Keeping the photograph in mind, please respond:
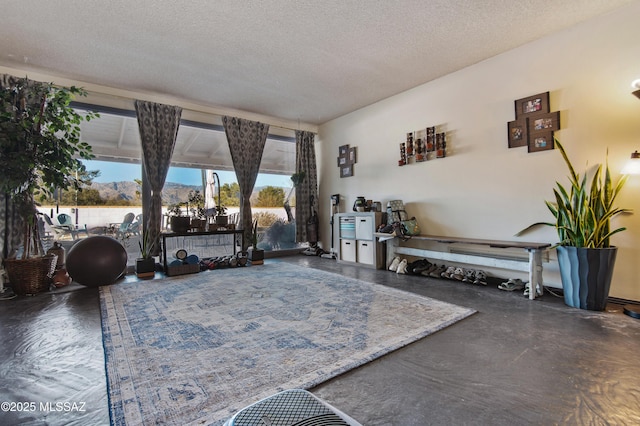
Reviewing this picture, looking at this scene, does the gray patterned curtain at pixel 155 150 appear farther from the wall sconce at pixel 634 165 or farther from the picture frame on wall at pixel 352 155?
the wall sconce at pixel 634 165

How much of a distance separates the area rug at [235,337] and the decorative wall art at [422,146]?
227 cm

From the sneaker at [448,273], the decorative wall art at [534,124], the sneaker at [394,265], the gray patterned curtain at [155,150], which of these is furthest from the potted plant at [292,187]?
the decorative wall art at [534,124]

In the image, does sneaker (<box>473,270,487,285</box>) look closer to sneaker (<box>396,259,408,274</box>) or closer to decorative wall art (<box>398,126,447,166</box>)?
sneaker (<box>396,259,408,274</box>)

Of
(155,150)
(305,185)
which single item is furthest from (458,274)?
(155,150)

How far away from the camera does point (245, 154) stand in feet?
18.5

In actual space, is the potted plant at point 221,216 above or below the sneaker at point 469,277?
above

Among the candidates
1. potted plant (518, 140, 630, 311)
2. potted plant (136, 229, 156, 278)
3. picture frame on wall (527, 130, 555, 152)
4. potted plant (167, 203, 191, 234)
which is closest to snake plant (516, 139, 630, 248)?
potted plant (518, 140, 630, 311)

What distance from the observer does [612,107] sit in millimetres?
2918

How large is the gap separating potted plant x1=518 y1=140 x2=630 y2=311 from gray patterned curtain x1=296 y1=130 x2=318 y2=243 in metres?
4.44

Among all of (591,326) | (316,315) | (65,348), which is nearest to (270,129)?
(316,315)

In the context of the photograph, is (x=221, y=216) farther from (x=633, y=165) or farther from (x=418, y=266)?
(x=633, y=165)

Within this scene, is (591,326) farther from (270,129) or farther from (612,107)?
(270,129)

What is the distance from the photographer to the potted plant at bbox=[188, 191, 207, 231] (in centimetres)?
478

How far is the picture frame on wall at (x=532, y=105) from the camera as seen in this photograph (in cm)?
332
